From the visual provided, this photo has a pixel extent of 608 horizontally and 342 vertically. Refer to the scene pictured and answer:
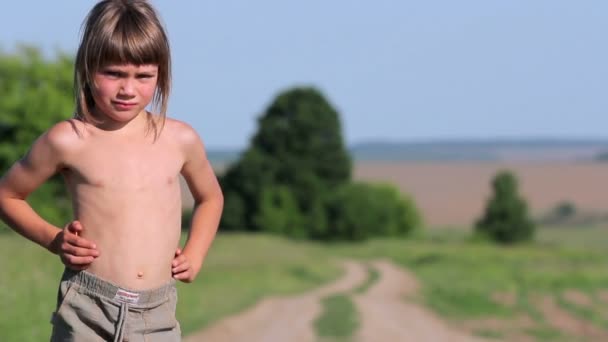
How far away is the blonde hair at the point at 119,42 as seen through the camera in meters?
4.90

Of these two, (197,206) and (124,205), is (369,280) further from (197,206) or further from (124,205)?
(124,205)

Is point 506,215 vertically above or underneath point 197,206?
underneath

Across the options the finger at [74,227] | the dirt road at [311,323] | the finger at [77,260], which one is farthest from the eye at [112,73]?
the dirt road at [311,323]

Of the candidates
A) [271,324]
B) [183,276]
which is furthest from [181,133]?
[271,324]

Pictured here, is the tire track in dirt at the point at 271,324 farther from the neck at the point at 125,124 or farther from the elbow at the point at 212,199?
the neck at the point at 125,124

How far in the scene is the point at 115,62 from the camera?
4.94 meters

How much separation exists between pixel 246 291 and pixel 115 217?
2185 centimetres

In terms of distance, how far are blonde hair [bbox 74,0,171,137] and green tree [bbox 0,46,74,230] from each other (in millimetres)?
48579

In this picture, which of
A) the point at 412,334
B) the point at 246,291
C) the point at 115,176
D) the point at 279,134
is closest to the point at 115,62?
the point at 115,176

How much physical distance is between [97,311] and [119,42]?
3.58 feet

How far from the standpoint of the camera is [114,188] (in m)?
5.09

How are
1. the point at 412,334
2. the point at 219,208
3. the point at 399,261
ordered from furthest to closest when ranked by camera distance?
the point at 399,261 < the point at 412,334 < the point at 219,208

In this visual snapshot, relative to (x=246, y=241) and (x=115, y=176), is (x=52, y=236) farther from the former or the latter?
(x=246, y=241)

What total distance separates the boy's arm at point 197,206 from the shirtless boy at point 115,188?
0.03 meters
